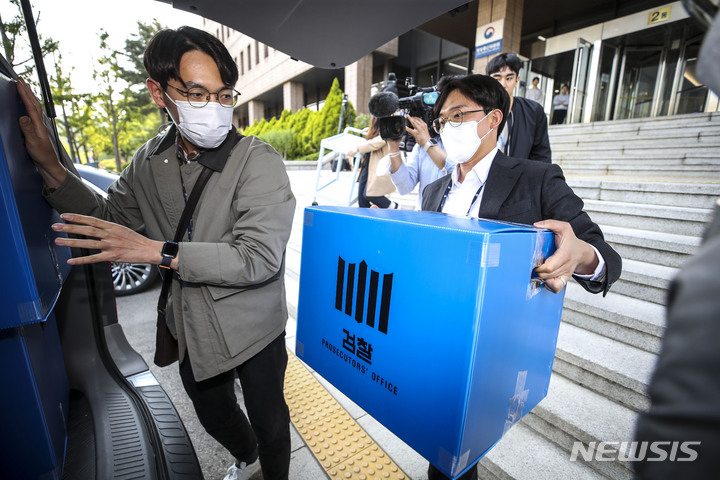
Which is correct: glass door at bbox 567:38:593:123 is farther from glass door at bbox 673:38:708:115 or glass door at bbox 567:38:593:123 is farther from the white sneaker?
the white sneaker

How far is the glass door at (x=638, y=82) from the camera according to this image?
10469 mm

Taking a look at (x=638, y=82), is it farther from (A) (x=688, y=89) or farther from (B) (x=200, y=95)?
(B) (x=200, y=95)

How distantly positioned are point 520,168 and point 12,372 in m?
1.74

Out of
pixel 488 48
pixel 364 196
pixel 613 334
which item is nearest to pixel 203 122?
pixel 364 196

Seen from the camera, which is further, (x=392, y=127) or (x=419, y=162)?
(x=419, y=162)

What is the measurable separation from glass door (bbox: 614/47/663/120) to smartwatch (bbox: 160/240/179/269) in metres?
13.7

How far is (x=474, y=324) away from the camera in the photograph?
76 centimetres

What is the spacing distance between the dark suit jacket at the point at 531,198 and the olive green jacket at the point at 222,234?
0.76m

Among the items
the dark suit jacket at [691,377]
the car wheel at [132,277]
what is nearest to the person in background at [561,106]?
the car wheel at [132,277]

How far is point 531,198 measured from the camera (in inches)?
47.8

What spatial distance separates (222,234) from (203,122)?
0.44 metres

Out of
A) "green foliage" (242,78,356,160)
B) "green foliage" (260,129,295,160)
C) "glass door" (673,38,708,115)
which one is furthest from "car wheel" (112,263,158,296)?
"glass door" (673,38,708,115)

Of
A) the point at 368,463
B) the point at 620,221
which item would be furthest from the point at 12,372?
the point at 620,221

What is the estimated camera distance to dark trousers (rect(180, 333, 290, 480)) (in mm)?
1423
